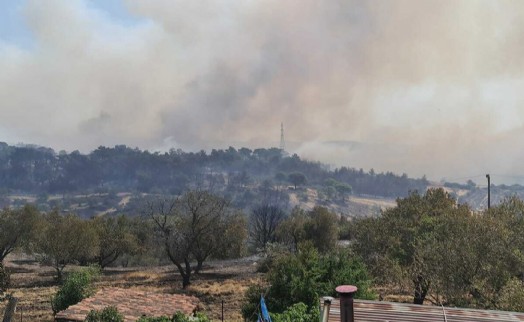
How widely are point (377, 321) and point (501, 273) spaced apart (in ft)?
48.0

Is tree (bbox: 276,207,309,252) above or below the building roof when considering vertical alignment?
below

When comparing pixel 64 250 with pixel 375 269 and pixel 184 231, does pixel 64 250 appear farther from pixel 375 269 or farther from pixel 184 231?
pixel 375 269

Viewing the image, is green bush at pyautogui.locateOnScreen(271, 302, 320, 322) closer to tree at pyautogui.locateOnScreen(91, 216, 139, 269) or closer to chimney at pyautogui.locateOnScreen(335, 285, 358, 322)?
chimney at pyautogui.locateOnScreen(335, 285, 358, 322)

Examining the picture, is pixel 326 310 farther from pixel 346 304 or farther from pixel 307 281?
pixel 307 281

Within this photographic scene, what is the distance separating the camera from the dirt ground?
34.8 meters

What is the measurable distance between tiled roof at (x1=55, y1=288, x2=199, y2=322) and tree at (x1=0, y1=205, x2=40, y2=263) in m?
37.2

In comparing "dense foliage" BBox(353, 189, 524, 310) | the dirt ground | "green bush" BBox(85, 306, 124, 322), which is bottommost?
the dirt ground

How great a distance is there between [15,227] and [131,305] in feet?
140

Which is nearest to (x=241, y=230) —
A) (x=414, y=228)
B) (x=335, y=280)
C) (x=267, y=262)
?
(x=267, y=262)

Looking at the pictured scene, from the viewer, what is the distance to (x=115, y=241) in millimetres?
62938

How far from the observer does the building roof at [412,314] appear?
42.8ft

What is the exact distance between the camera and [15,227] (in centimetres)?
6047

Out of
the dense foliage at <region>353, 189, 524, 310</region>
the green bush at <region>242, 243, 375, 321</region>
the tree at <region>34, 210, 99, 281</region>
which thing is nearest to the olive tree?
the dense foliage at <region>353, 189, 524, 310</region>

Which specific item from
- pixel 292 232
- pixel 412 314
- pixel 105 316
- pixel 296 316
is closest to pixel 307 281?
pixel 296 316
